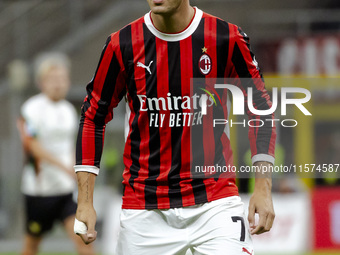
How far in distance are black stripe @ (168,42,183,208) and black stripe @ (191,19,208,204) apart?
6 centimetres

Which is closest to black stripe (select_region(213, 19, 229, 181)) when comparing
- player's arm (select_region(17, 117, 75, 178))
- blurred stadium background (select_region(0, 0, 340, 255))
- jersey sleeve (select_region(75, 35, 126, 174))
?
jersey sleeve (select_region(75, 35, 126, 174))

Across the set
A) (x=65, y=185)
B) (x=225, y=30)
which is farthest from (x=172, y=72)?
(x=65, y=185)

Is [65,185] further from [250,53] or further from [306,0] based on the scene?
[306,0]

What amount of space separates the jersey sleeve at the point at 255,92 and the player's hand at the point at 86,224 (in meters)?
0.73

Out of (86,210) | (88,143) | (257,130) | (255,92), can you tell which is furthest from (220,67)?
(86,210)

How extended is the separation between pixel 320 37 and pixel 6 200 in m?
5.00

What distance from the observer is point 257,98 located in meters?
3.23

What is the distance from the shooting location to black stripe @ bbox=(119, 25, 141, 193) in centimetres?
321

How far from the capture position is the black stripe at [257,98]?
3189mm

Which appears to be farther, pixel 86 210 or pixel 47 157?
pixel 47 157

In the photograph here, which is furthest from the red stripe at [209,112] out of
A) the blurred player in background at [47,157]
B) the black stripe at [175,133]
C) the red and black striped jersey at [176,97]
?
the blurred player in background at [47,157]

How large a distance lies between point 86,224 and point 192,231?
0.45 m

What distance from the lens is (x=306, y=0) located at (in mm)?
12086

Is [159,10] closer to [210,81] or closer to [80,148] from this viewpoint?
[210,81]
